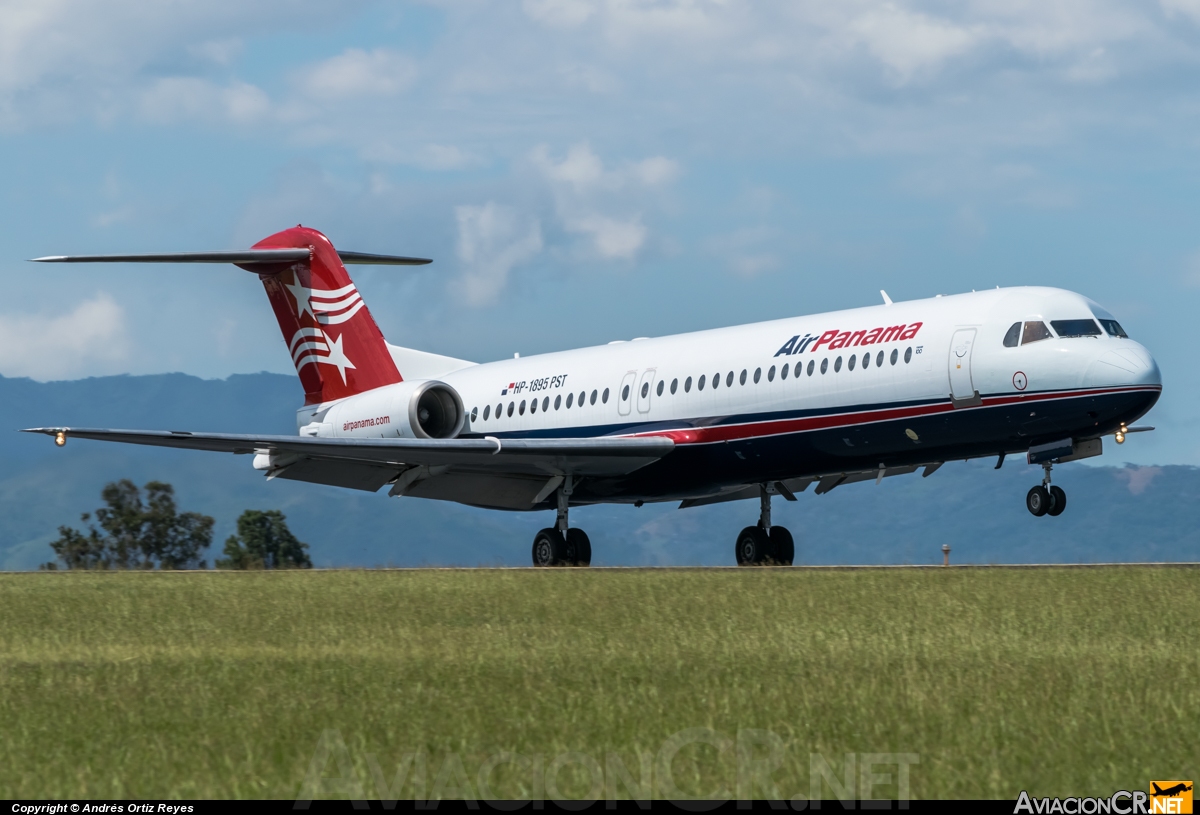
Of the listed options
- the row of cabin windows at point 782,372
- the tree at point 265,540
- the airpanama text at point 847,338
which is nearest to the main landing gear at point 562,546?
the row of cabin windows at point 782,372

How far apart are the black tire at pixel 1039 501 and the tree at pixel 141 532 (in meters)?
50.5

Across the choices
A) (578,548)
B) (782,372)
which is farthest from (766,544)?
(782,372)

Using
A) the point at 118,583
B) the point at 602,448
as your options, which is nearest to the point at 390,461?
the point at 602,448

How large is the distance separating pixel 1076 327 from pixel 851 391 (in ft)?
10.7

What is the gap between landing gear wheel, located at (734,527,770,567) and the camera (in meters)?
28.3

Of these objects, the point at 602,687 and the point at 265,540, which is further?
the point at 265,540

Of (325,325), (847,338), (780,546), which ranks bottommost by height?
(780,546)

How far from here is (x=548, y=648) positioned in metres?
13.2

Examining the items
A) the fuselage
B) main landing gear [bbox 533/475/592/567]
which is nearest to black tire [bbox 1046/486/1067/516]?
the fuselage

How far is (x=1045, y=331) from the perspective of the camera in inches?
902

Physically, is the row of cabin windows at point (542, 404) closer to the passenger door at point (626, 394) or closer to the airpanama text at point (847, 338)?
the passenger door at point (626, 394)

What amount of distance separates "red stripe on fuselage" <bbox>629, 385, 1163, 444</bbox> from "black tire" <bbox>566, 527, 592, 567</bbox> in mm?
1951

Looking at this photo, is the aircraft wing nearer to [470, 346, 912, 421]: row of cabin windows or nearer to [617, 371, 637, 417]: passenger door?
[617, 371, 637, 417]: passenger door

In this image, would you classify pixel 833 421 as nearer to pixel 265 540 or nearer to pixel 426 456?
pixel 426 456
